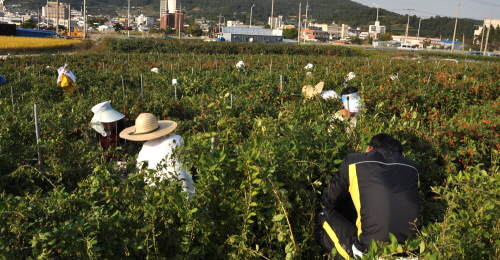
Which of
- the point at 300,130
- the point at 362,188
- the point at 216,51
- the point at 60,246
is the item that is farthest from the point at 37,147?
the point at 216,51

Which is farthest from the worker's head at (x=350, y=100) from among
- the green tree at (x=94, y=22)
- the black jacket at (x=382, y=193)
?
the green tree at (x=94, y=22)

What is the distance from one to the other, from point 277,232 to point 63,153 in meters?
2.58

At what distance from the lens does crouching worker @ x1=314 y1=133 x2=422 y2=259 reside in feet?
9.98

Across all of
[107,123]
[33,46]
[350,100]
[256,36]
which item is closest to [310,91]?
[350,100]

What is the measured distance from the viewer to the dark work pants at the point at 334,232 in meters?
3.21

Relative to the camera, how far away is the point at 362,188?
10.4ft

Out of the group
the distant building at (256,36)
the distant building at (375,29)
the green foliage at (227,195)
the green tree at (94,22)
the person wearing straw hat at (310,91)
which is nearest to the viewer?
the green foliage at (227,195)

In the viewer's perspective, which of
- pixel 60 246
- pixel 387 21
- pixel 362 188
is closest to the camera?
pixel 60 246

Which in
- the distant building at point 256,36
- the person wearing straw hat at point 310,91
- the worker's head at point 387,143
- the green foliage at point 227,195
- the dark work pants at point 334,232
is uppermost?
the distant building at point 256,36

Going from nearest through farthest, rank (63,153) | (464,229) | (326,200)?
(464,229) < (326,200) < (63,153)

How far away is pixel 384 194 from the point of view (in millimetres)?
3082

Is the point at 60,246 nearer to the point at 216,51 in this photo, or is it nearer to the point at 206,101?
the point at 206,101

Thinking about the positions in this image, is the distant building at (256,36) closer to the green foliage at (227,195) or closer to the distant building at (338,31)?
the green foliage at (227,195)

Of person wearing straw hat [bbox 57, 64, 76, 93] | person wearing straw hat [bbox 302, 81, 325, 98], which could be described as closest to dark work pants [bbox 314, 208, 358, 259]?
person wearing straw hat [bbox 302, 81, 325, 98]
